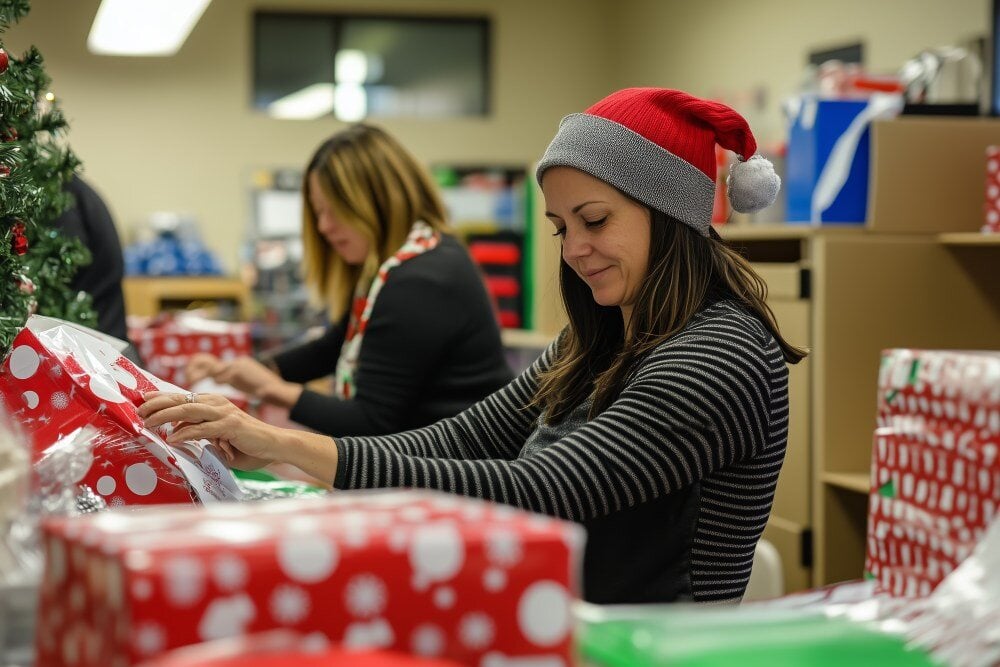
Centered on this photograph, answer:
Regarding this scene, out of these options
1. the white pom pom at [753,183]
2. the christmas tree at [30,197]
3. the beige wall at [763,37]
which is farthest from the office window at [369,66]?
the white pom pom at [753,183]

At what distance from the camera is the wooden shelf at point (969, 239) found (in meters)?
3.08

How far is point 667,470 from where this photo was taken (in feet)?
4.52

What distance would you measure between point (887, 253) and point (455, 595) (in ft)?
9.82

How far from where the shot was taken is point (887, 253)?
337 centimetres

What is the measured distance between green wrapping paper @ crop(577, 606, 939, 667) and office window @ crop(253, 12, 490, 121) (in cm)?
779

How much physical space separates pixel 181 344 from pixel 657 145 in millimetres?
1550

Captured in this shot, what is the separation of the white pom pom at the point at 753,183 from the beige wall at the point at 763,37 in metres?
3.59

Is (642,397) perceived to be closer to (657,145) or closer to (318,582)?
(657,145)

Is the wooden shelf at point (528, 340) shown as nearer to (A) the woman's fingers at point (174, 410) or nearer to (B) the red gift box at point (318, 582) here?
(A) the woman's fingers at point (174, 410)

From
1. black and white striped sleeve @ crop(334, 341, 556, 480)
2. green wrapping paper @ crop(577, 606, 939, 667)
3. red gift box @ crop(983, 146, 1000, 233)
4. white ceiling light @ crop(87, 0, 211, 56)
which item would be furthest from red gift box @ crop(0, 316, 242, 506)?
white ceiling light @ crop(87, 0, 211, 56)

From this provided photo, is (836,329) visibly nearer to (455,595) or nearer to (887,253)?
(887,253)

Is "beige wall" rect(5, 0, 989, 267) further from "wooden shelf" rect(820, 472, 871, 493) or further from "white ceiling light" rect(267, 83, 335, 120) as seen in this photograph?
"wooden shelf" rect(820, 472, 871, 493)

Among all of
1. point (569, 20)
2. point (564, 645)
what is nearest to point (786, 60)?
point (569, 20)

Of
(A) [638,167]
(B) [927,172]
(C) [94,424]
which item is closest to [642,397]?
(A) [638,167]
